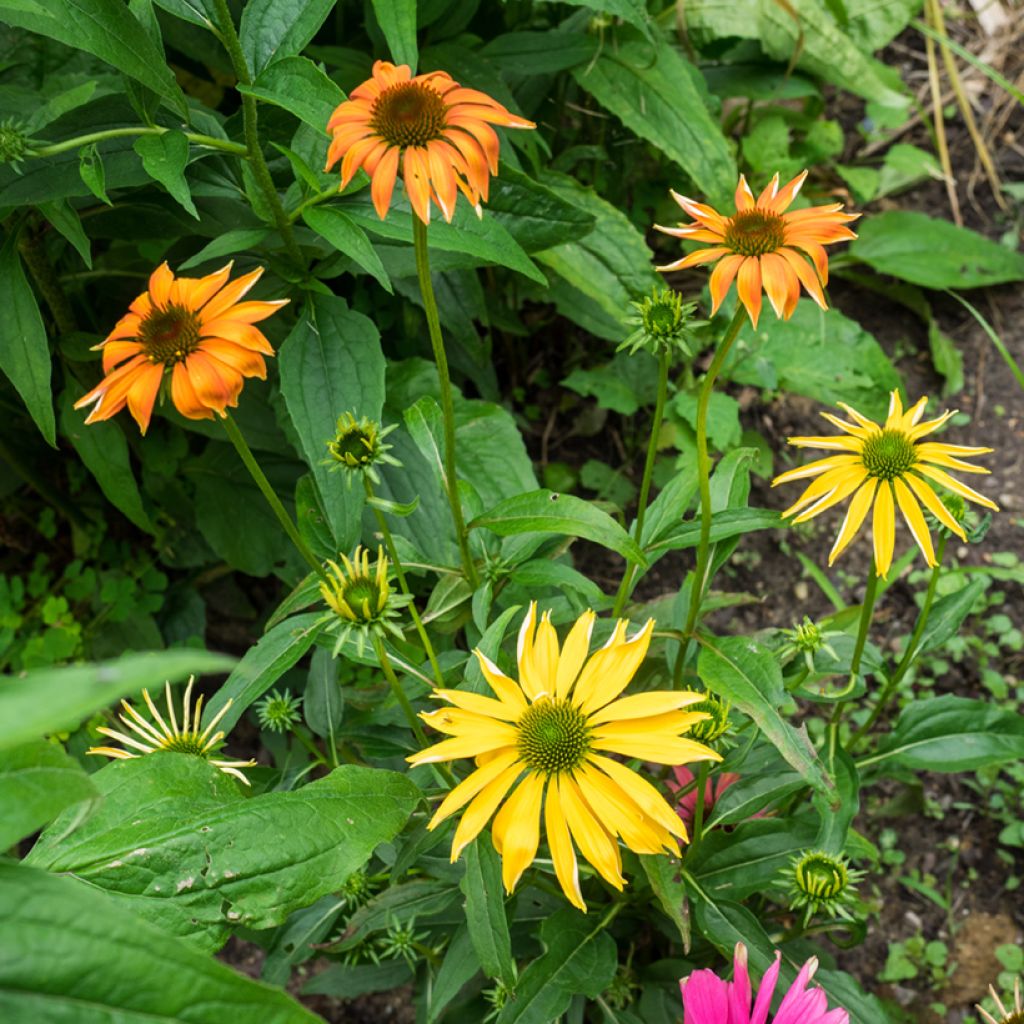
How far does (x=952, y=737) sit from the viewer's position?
51.2 inches

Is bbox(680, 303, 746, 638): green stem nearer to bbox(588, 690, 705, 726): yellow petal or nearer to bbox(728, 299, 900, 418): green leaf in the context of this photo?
bbox(588, 690, 705, 726): yellow petal

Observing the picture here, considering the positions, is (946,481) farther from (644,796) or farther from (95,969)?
(95,969)

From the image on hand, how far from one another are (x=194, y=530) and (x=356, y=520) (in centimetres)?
88

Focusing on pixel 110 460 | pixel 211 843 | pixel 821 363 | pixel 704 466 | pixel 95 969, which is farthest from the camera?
pixel 821 363

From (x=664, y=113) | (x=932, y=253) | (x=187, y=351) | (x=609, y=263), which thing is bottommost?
(x=187, y=351)

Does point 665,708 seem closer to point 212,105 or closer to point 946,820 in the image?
point 946,820

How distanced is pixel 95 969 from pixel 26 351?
102 cm

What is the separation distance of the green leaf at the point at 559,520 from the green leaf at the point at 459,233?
253 mm

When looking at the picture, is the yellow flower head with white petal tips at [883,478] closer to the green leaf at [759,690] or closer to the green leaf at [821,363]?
the green leaf at [759,690]

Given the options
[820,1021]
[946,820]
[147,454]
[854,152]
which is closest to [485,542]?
[820,1021]

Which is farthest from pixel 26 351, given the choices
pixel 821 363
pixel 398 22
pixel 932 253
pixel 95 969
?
pixel 932 253

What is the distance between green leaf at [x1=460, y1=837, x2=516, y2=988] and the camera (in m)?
0.96

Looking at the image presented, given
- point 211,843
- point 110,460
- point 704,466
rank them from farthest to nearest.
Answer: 1. point 110,460
2. point 704,466
3. point 211,843

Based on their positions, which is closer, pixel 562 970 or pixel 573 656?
pixel 573 656
